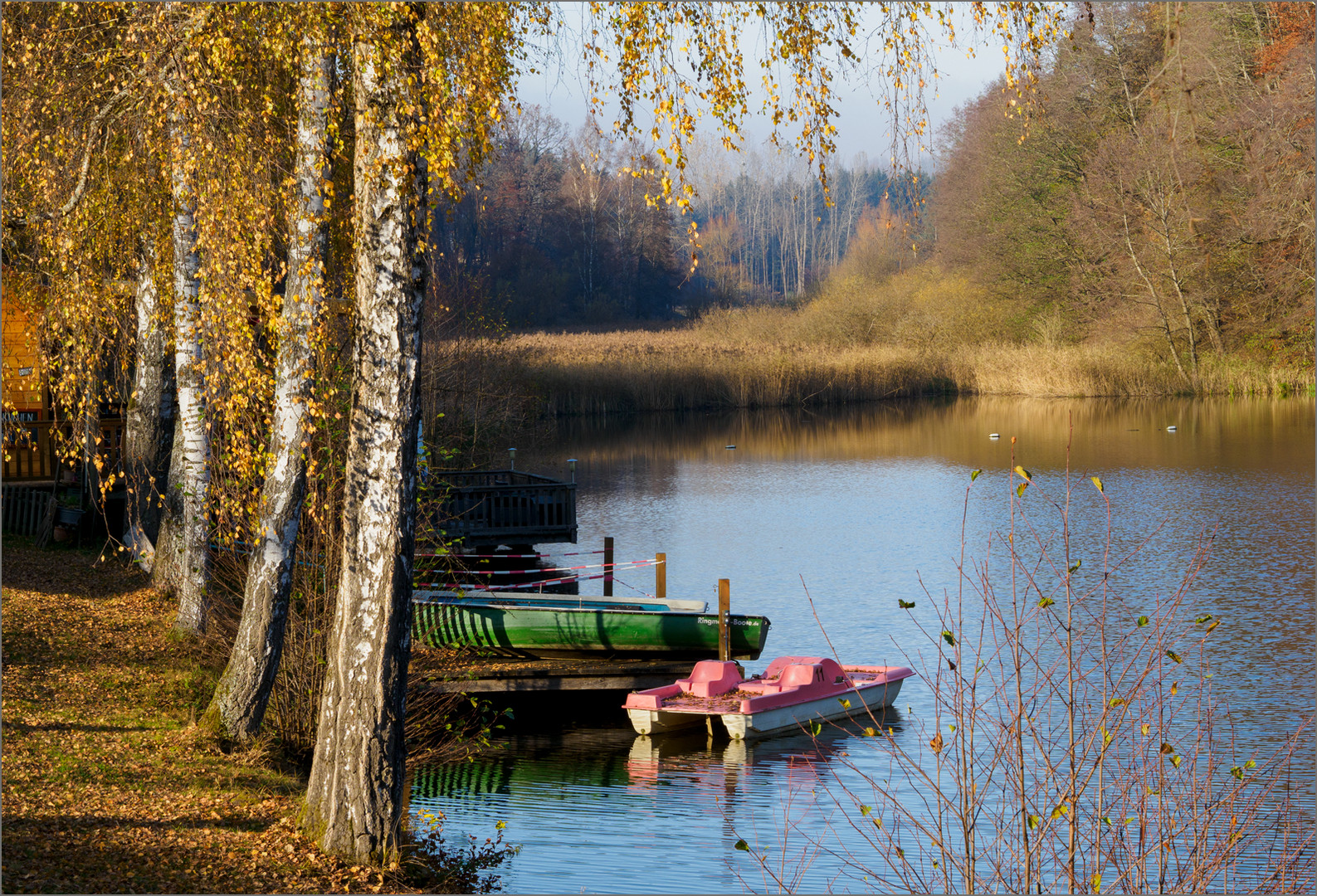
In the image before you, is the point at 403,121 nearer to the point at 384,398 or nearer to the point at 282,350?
the point at 384,398

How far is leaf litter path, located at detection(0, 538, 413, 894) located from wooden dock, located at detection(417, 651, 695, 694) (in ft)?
8.63

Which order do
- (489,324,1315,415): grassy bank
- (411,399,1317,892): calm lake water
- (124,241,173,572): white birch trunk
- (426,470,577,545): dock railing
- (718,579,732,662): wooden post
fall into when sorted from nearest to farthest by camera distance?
(411,399,1317,892): calm lake water
(718,579,732,662): wooden post
(124,241,173,572): white birch trunk
(426,470,577,545): dock railing
(489,324,1315,415): grassy bank

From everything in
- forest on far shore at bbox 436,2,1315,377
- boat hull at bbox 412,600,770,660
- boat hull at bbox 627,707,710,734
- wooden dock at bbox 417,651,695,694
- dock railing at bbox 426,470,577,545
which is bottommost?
boat hull at bbox 627,707,710,734

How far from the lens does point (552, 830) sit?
9.08 meters

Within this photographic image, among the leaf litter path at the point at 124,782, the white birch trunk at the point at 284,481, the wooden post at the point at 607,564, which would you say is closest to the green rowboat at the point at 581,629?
the wooden post at the point at 607,564

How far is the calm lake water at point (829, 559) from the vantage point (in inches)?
354

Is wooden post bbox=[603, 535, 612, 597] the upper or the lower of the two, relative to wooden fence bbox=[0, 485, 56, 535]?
lower

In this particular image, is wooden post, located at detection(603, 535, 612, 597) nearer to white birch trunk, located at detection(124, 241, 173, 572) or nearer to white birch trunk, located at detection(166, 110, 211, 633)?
white birch trunk, located at detection(124, 241, 173, 572)

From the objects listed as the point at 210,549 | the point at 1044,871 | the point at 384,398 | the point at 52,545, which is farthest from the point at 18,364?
the point at 1044,871

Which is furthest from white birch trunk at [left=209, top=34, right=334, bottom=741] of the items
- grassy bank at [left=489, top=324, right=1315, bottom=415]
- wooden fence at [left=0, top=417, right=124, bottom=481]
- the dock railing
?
grassy bank at [left=489, top=324, right=1315, bottom=415]

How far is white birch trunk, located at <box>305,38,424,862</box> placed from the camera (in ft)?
19.1

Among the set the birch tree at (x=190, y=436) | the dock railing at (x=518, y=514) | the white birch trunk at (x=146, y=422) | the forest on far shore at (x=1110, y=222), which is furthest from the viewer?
the forest on far shore at (x=1110, y=222)

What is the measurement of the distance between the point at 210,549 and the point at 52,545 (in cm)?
517

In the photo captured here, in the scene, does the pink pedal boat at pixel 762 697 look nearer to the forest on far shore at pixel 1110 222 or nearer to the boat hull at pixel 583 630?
the boat hull at pixel 583 630
